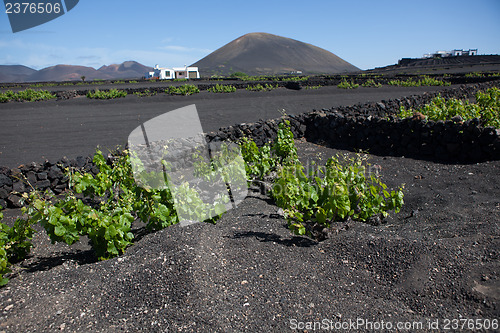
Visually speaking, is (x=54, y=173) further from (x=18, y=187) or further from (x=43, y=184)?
(x=18, y=187)

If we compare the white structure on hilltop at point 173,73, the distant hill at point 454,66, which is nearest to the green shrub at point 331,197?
the distant hill at point 454,66

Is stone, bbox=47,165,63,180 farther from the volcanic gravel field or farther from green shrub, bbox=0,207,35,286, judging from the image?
green shrub, bbox=0,207,35,286

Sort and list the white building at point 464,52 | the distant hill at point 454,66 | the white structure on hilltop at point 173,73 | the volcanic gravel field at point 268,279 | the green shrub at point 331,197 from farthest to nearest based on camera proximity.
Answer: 1. the white building at point 464,52
2. the white structure on hilltop at point 173,73
3. the distant hill at point 454,66
4. the green shrub at point 331,197
5. the volcanic gravel field at point 268,279

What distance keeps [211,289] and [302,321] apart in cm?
89

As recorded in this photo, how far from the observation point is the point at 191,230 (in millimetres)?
4328

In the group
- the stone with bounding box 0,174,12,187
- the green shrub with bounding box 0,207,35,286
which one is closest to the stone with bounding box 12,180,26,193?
the stone with bounding box 0,174,12,187

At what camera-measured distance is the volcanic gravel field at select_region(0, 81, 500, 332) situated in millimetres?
2809

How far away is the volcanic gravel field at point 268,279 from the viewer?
9.21ft

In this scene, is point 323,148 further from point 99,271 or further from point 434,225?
point 99,271

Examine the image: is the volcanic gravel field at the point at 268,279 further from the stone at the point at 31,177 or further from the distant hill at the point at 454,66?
the distant hill at the point at 454,66

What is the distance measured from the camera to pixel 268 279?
3.32 metres

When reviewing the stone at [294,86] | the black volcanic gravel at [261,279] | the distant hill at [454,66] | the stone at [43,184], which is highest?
the distant hill at [454,66]

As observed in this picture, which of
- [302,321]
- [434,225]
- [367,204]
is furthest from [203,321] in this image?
[434,225]

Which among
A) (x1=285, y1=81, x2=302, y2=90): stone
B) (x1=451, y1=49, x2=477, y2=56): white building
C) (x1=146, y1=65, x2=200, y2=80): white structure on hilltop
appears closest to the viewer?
(x1=285, y1=81, x2=302, y2=90): stone
